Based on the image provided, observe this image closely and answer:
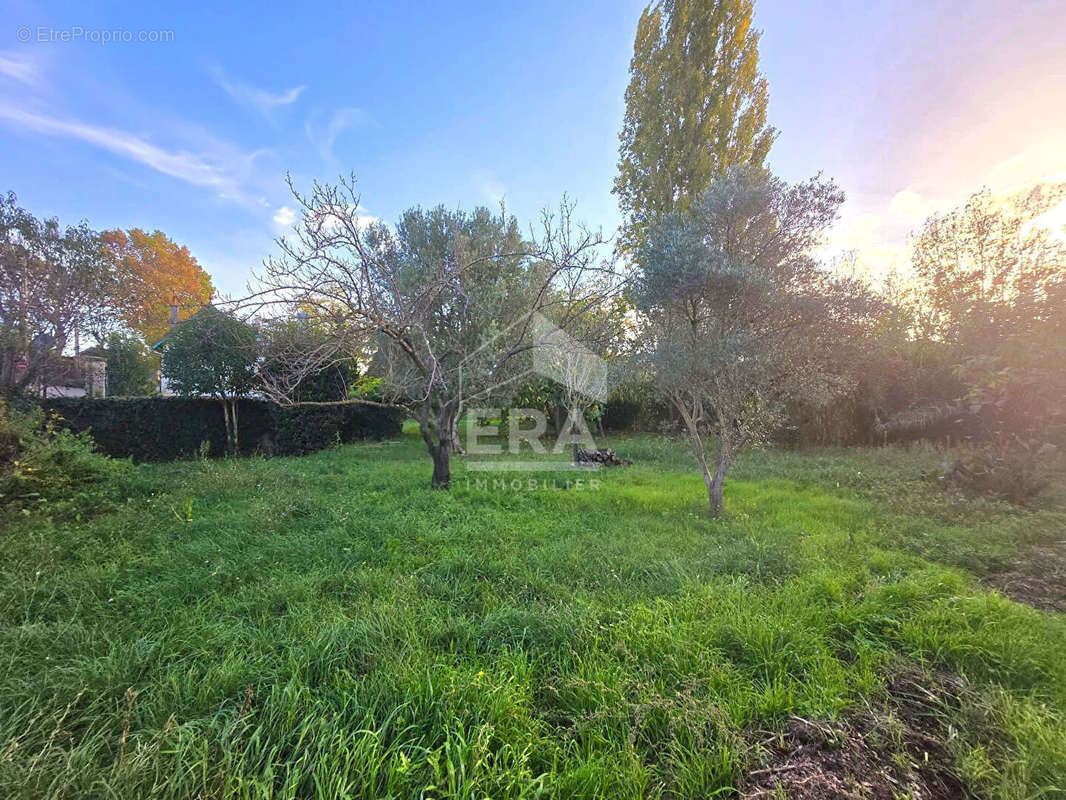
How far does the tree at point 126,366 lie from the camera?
14.1 metres

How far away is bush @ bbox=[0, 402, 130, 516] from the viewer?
399 cm

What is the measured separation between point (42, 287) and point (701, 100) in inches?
693

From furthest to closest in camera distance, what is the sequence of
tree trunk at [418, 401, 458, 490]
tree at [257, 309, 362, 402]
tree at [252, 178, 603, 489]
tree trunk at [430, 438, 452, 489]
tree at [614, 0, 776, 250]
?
tree at [614, 0, 776, 250] < tree trunk at [430, 438, 452, 489] < tree trunk at [418, 401, 458, 490] < tree at [257, 309, 362, 402] < tree at [252, 178, 603, 489]

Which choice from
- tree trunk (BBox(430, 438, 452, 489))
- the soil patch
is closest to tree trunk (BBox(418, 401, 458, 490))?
tree trunk (BBox(430, 438, 452, 489))

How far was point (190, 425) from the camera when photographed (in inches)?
363

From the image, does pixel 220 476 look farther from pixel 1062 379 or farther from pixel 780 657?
pixel 1062 379

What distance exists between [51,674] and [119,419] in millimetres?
9795

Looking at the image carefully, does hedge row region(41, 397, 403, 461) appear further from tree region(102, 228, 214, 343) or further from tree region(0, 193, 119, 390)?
tree region(102, 228, 214, 343)

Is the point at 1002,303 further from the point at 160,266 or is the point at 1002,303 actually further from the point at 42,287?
the point at 160,266

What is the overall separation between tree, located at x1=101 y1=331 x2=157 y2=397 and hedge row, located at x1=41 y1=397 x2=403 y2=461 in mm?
7049

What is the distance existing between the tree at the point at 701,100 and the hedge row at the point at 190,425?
10.1m

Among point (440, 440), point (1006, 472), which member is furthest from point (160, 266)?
point (1006, 472)

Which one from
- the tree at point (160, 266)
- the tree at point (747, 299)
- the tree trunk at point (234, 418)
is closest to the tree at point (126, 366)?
the tree at point (160, 266)

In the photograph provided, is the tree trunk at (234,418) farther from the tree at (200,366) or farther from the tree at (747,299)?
the tree at (747,299)
